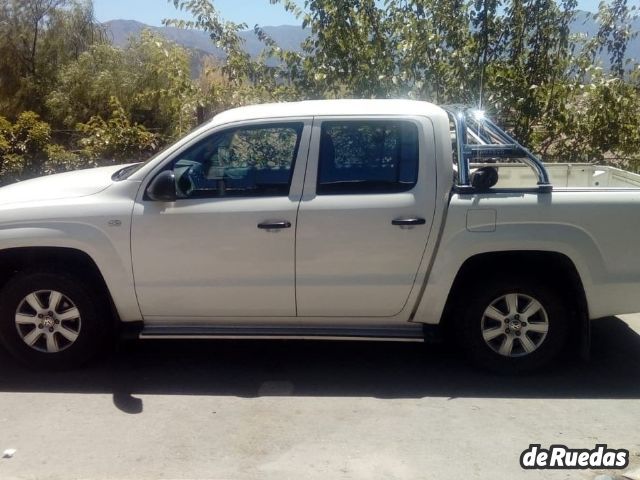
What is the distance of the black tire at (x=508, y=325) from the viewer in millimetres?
5105

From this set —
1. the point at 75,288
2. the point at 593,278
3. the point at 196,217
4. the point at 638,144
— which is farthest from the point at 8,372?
the point at 638,144

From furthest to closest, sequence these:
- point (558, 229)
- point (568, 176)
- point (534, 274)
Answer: point (568, 176)
point (534, 274)
point (558, 229)

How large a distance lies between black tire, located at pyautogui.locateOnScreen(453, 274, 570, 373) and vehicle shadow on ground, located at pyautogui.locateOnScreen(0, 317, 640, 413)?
0.14 metres

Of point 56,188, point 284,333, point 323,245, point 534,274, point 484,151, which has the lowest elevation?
point 284,333

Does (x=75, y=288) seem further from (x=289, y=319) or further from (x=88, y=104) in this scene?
(x=88, y=104)

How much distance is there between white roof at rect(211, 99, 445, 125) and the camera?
5219mm

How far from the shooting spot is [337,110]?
5.26 m

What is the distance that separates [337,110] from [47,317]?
248 cm

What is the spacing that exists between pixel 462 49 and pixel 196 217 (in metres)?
5.64

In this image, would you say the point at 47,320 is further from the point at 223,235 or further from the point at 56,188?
the point at 223,235

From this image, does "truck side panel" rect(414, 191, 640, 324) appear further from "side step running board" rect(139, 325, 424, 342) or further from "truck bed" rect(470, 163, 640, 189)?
"truck bed" rect(470, 163, 640, 189)

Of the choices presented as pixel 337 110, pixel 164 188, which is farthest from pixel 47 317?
pixel 337 110

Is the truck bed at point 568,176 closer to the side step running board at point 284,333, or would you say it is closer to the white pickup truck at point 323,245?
the white pickup truck at point 323,245

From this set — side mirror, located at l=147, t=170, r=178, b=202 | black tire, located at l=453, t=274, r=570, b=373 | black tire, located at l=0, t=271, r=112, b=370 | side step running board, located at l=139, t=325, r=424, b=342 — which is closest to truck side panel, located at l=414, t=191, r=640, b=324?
black tire, located at l=453, t=274, r=570, b=373
